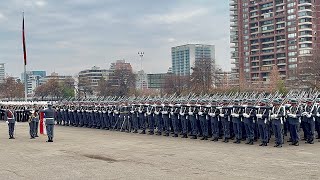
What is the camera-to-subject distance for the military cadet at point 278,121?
13.9 meters

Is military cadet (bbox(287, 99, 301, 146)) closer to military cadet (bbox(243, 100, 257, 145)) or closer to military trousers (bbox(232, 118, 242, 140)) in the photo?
military cadet (bbox(243, 100, 257, 145))

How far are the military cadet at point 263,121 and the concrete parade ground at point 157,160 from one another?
1.63ft

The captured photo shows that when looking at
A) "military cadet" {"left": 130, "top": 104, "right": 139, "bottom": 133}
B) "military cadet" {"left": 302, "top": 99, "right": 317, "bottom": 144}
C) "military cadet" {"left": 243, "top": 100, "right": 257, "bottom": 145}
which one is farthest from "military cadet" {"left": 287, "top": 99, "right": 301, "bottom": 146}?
"military cadet" {"left": 130, "top": 104, "right": 139, "bottom": 133}

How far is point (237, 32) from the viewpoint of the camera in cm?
10362

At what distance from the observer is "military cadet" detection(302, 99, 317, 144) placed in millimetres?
14758

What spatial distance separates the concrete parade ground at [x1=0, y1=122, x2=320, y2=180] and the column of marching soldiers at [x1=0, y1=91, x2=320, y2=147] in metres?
0.62

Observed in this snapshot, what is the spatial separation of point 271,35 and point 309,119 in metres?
83.9

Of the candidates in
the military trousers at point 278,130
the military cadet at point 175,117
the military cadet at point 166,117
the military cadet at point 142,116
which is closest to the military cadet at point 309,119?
the military trousers at point 278,130

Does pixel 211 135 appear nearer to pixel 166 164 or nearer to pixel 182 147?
pixel 182 147

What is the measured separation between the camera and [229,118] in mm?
15695

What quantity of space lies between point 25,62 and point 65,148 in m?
19.6

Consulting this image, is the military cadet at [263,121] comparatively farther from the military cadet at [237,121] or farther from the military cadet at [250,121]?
the military cadet at [237,121]

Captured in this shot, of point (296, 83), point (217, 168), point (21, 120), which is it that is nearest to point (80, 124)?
point (21, 120)

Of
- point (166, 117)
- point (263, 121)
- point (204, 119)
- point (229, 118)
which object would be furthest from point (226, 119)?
point (166, 117)
